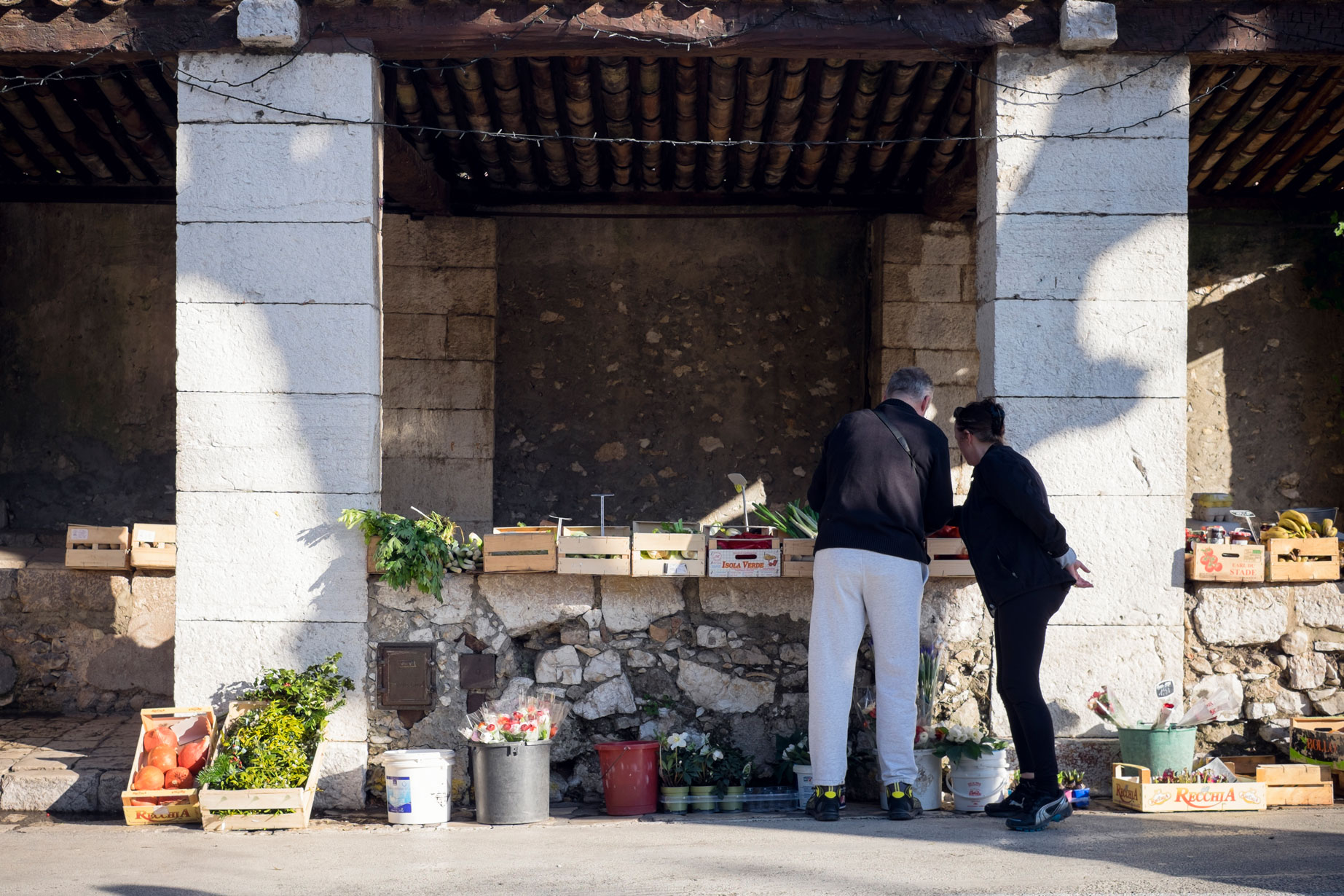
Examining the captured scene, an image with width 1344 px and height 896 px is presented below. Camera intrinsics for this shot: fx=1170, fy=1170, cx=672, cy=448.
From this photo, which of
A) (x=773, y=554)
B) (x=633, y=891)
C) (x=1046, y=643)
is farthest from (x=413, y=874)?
(x=1046, y=643)

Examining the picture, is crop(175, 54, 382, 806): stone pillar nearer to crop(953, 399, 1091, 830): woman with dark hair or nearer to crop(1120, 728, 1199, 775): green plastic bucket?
crop(953, 399, 1091, 830): woman with dark hair

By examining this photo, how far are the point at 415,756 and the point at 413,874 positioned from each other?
3.05ft

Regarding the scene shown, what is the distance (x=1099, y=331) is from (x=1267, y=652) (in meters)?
1.60

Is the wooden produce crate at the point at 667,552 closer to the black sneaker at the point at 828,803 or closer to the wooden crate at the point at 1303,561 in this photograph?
the black sneaker at the point at 828,803

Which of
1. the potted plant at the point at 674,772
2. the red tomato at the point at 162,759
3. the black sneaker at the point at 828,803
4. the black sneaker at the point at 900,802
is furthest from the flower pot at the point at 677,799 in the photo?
the red tomato at the point at 162,759

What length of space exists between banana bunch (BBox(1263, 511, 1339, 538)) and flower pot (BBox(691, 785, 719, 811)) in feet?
8.89

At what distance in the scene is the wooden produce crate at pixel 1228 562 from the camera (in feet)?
16.6

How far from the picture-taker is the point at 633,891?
11.6 feet

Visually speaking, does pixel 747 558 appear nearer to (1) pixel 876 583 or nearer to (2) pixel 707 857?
(1) pixel 876 583

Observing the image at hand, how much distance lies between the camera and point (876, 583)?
4434 mm

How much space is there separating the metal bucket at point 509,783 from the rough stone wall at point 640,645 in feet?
1.25

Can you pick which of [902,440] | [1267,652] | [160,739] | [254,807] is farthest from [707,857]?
[1267,652]

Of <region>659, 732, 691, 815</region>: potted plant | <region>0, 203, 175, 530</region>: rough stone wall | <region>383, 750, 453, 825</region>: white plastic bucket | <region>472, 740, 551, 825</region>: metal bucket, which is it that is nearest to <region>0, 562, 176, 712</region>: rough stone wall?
<region>0, 203, 175, 530</region>: rough stone wall

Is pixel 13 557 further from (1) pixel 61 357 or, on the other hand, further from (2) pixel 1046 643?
(2) pixel 1046 643
